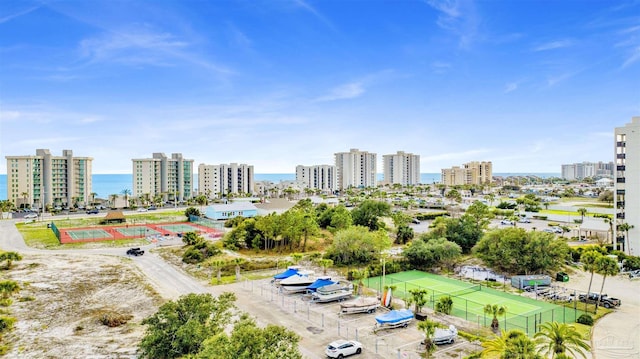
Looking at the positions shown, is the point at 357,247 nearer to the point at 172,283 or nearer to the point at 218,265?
the point at 218,265

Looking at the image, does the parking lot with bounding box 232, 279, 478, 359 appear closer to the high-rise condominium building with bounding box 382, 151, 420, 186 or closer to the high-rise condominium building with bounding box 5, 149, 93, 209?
the high-rise condominium building with bounding box 5, 149, 93, 209

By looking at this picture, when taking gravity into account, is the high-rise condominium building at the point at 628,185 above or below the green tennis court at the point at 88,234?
above

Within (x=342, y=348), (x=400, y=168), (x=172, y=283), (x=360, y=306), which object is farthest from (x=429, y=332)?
(x=400, y=168)

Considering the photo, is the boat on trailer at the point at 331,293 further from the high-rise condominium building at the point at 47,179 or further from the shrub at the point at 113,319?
the high-rise condominium building at the point at 47,179

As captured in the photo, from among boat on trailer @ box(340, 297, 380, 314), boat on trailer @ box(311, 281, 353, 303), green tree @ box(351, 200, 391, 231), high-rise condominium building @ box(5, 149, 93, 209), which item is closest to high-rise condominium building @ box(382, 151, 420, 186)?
high-rise condominium building @ box(5, 149, 93, 209)

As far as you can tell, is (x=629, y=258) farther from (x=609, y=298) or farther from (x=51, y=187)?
(x=51, y=187)

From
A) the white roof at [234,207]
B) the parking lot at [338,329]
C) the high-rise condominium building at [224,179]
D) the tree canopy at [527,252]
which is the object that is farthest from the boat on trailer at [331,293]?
the high-rise condominium building at [224,179]
